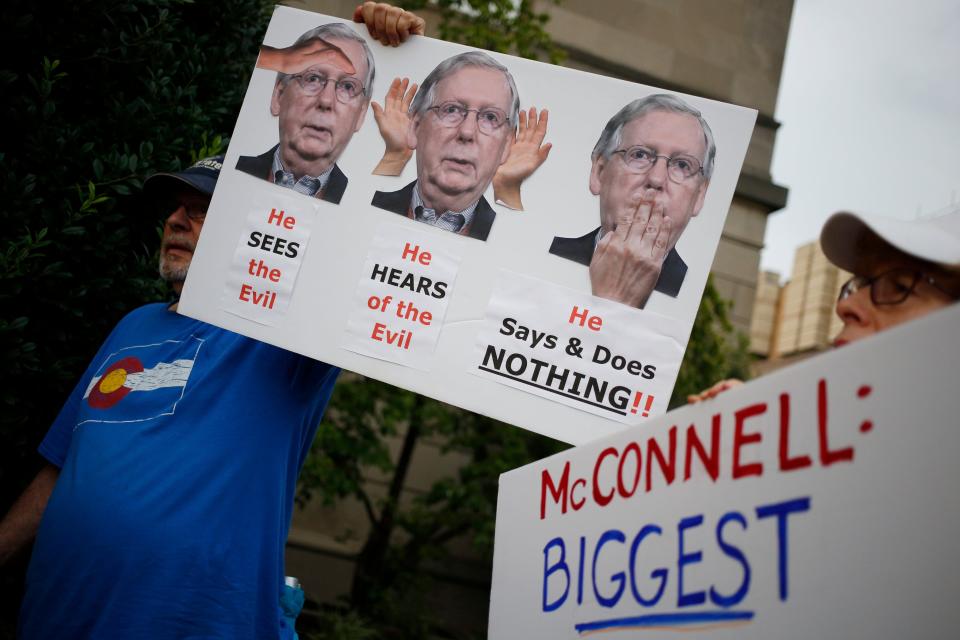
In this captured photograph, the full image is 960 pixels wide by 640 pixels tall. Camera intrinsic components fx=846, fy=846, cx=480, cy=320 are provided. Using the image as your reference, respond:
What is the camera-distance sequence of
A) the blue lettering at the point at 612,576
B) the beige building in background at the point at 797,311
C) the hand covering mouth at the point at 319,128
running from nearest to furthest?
the blue lettering at the point at 612,576
the hand covering mouth at the point at 319,128
the beige building in background at the point at 797,311

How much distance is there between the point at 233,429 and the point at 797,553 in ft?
4.61

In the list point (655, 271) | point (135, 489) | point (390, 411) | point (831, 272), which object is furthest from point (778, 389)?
point (831, 272)

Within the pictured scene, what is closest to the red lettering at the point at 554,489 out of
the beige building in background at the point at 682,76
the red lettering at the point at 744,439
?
the red lettering at the point at 744,439

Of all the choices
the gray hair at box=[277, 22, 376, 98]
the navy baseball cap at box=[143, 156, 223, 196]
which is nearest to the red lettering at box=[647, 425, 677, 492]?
the gray hair at box=[277, 22, 376, 98]

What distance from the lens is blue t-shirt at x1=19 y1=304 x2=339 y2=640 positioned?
1.98 m

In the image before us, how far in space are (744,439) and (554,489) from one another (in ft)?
1.75

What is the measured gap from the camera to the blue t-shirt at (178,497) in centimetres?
198

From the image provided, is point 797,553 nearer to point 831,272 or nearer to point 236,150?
point 236,150

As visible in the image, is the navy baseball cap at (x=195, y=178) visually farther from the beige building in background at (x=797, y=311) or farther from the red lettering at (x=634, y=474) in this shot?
the beige building in background at (x=797, y=311)

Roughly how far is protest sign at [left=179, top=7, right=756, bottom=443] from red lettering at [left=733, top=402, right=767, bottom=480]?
28.7 inches

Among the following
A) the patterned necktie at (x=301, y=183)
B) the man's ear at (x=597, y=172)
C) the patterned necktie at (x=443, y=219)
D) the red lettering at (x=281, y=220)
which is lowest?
the red lettering at (x=281, y=220)

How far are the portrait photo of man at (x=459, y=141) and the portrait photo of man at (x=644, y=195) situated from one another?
249 mm

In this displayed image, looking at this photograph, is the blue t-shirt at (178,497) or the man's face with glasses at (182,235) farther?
the man's face with glasses at (182,235)

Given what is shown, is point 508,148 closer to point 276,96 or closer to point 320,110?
point 320,110
